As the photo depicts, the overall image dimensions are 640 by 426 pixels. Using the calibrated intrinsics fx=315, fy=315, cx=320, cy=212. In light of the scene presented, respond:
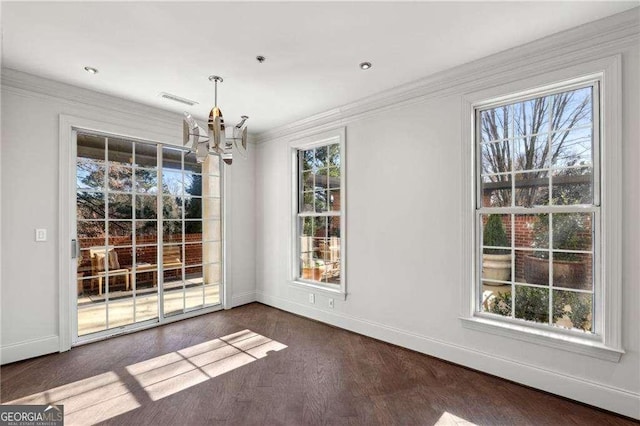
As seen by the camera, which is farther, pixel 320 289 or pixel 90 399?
pixel 320 289

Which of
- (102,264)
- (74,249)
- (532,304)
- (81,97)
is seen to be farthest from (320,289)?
(81,97)

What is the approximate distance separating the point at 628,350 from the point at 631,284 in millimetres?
470

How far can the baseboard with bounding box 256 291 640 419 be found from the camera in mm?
2268

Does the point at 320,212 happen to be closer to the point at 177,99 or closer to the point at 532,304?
the point at 177,99

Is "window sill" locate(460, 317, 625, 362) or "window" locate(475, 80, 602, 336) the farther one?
"window" locate(475, 80, 602, 336)

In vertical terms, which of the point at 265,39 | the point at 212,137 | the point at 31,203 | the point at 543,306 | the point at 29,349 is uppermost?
the point at 265,39

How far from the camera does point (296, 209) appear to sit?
4.77m

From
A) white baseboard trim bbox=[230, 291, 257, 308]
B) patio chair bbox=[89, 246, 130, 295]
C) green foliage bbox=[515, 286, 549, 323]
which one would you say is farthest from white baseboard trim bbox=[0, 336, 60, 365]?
green foliage bbox=[515, 286, 549, 323]

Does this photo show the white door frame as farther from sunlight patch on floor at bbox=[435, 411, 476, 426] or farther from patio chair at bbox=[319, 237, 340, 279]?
sunlight patch on floor at bbox=[435, 411, 476, 426]

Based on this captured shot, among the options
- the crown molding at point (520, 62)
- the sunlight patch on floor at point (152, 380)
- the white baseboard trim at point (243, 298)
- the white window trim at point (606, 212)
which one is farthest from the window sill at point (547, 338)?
the white baseboard trim at point (243, 298)

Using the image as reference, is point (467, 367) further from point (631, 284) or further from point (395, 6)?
point (395, 6)

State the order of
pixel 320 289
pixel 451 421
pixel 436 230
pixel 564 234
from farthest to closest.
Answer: pixel 320 289, pixel 436 230, pixel 564 234, pixel 451 421

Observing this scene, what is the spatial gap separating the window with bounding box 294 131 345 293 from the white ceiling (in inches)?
42.5

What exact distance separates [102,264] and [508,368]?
4.42 metres
